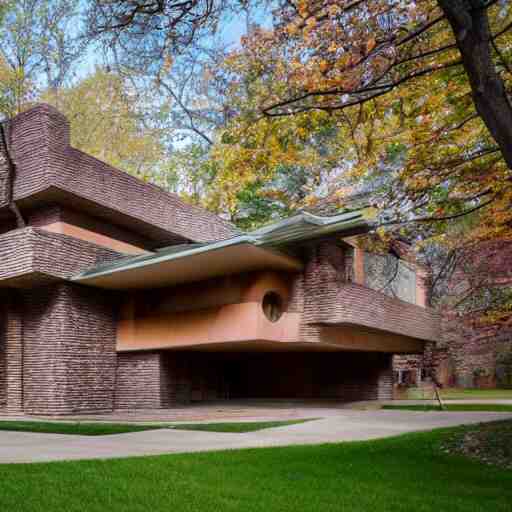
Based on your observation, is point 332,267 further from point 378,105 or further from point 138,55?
point 138,55

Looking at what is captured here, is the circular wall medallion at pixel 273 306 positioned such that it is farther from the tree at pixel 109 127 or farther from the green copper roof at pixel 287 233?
the tree at pixel 109 127

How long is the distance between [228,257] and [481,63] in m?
8.84

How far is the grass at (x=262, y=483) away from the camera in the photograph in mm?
5250

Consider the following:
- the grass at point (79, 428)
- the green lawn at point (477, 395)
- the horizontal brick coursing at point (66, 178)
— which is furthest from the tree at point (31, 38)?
the green lawn at point (477, 395)

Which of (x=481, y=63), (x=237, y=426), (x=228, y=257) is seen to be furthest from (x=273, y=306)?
(x=481, y=63)

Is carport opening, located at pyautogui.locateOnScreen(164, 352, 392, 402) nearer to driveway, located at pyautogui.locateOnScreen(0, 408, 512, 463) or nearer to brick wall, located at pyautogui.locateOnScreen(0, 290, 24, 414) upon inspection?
brick wall, located at pyautogui.locateOnScreen(0, 290, 24, 414)

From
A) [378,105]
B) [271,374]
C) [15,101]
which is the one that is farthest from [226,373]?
[378,105]

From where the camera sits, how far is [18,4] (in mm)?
16281

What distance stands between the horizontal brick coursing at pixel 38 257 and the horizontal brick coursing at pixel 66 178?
115cm

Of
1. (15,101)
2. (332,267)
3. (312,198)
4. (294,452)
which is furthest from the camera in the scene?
(15,101)

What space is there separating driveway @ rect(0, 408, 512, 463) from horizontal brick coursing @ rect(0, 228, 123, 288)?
218 inches

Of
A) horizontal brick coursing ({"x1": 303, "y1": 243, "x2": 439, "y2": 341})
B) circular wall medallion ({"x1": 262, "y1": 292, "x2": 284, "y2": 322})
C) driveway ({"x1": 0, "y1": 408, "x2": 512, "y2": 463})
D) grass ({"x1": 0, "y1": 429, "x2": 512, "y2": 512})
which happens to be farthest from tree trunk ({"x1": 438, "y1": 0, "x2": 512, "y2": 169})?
circular wall medallion ({"x1": 262, "y1": 292, "x2": 284, "y2": 322})

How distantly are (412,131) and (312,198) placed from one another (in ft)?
6.00

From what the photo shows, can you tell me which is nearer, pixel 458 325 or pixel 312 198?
pixel 312 198
